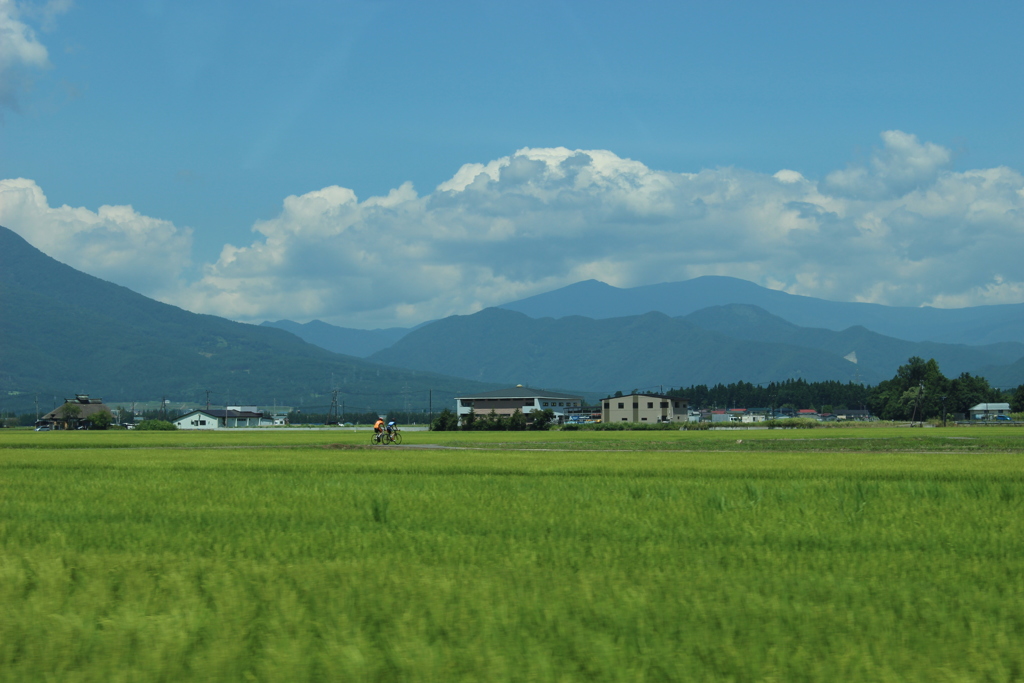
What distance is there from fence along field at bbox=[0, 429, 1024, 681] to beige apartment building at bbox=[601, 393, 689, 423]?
16051 centimetres

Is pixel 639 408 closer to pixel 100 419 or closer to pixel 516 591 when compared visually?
pixel 100 419

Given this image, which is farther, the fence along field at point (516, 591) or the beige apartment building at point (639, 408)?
the beige apartment building at point (639, 408)

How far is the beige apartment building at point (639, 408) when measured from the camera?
173500 mm

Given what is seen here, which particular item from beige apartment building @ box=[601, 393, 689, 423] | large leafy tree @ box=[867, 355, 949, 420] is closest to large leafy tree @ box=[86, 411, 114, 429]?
beige apartment building @ box=[601, 393, 689, 423]

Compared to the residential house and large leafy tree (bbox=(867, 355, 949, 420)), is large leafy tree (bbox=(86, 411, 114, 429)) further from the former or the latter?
large leafy tree (bbox=(867, 355, 949, 420))

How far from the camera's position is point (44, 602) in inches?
277

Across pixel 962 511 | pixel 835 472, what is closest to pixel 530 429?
pixel 835 472

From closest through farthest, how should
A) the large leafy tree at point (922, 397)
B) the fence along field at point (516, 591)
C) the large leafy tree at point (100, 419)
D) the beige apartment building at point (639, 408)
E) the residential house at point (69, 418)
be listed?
the fence along field at point (516, 591) < the large leafy tree at point (100, 419) < the beige apartment building at point (639, 408) < the residential house at point (69, 418) < the large leafy tree at point (922, 397)

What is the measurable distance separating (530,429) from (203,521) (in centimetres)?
12216

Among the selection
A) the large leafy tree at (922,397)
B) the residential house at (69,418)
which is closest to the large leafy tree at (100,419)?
the residential house at (69,418)

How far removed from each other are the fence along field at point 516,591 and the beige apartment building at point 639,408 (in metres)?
161

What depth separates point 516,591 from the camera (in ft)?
23.4

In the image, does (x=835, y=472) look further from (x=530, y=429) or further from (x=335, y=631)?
(x=530, y=429)

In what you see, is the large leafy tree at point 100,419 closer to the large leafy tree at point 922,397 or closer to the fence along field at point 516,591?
the fence along field at point 516,591
